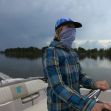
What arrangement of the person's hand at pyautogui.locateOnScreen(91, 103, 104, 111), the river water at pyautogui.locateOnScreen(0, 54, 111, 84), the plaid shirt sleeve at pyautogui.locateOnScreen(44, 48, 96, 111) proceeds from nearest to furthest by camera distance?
the person's hand at pyautogui.locateOnScreen(91, 103, 104, 111) < the plaid shirt sleeve at pyautogui.locateOnScreen(44, 48, 96, 111) < the river water at pyautogui.locateOnScreen(0, 54, 111, 84)

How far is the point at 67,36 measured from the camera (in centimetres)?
228

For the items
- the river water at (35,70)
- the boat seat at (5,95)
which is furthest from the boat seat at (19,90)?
the river water at (35,70)

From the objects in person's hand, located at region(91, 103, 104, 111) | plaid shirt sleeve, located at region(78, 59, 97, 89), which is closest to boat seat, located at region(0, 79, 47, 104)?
plaid shirt sleeve, located at region(78, 59, 97, 89)

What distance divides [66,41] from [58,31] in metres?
0.10

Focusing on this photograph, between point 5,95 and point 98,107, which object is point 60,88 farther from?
point 5,95

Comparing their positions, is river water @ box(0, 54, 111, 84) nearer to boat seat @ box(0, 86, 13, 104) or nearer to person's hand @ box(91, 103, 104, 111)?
boat seat @ box(0, 86, 13, 104)

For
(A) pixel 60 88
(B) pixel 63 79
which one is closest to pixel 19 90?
(B) pixel 63 79

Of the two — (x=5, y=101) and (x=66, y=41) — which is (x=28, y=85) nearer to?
(x=5, y=101)

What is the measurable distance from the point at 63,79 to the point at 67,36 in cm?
32

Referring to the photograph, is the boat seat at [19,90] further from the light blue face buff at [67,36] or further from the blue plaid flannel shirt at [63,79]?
the light blue face buff at [67,36]

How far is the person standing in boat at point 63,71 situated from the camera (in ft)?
6.96

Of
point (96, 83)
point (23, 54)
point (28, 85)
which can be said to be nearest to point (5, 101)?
point (28, 85)

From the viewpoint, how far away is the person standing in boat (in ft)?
6.96

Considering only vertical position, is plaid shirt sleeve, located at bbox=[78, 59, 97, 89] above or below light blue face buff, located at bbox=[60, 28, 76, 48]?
below
